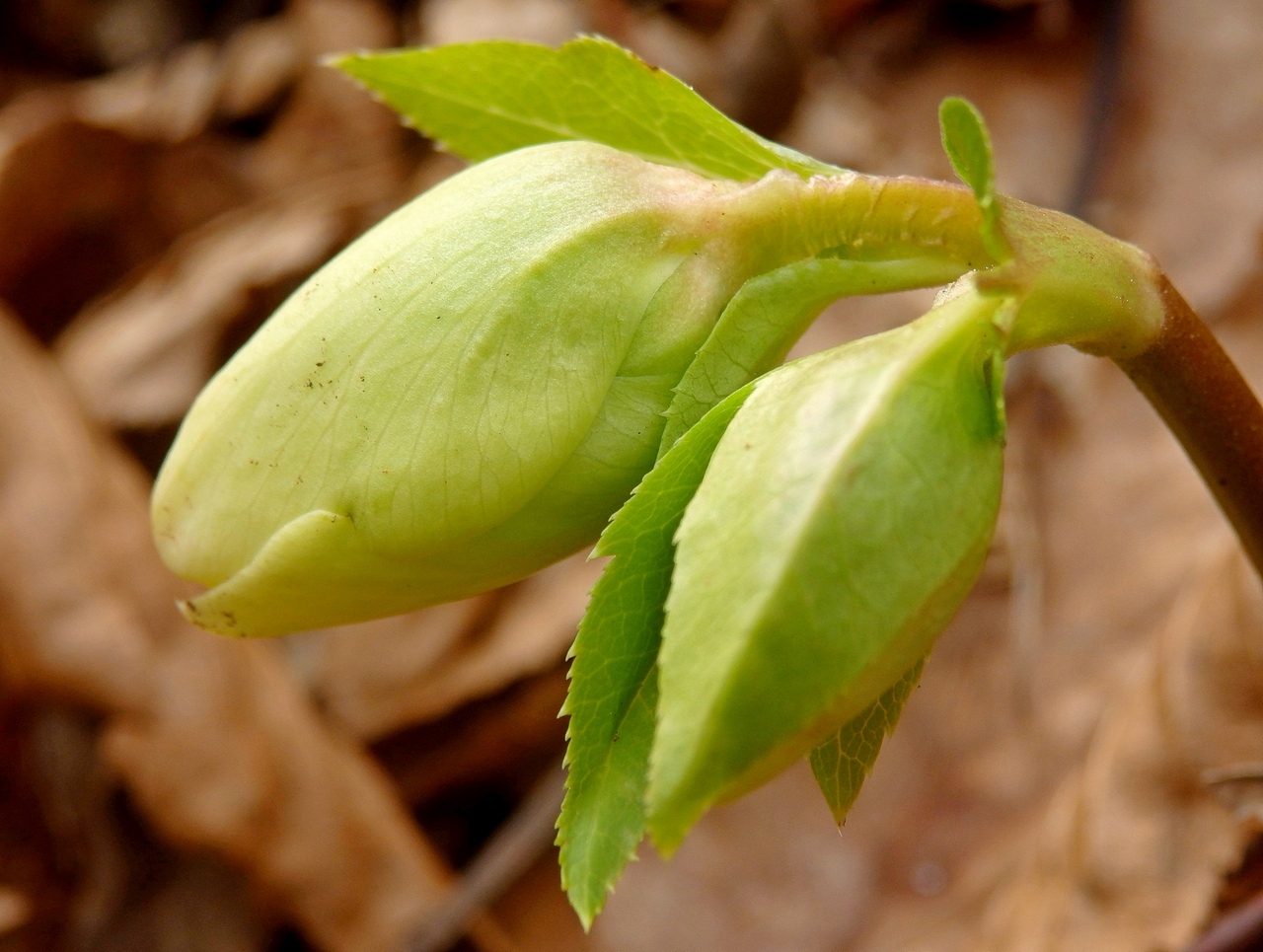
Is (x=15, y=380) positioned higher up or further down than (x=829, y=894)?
higher up

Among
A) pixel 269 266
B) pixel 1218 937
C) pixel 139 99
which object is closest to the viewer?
pixel 1218 937

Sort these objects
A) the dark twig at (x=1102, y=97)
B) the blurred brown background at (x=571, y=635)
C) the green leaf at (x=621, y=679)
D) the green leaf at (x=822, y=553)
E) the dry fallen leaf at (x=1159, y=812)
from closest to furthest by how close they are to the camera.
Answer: the green leaf at (x=822, y=553) → the green leaf at (x=621, y=679) → the dry fallen leaf at (x=1159, y=812) → the blurred brown background at (x=571, y=635) → the dark twig at (x=1102, y=97)

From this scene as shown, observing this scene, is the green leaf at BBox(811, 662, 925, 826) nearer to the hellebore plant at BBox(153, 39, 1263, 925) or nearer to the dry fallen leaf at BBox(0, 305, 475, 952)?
the hellebore plant at BBox(153, 39, 1263, 925)

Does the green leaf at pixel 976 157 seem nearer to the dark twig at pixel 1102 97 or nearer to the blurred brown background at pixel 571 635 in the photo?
the blurred brown background at pixel 571 635

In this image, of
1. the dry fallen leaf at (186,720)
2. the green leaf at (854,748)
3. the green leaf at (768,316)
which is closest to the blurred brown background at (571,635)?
the dry fallen leaf at (186,720)

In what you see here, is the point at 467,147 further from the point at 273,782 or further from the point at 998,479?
the point at 273,782

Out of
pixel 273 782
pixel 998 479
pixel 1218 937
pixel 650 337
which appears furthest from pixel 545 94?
pixel 273 782
